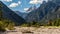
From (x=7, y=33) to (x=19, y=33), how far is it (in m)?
0.91

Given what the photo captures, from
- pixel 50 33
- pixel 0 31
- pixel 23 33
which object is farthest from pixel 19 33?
pixel 50 33

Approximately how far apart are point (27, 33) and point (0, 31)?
2029 millimetres

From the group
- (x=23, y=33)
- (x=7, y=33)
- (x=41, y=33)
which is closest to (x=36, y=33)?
(x=41, y=33)

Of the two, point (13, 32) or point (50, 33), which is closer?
point (13, 32)

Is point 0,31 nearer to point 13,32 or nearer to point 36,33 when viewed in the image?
point 13,32

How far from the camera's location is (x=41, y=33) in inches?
661

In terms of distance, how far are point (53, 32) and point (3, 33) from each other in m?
4.18

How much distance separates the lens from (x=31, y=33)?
15.9 meters

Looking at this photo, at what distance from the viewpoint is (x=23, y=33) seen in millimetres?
15773

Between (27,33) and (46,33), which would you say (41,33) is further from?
(27,33)

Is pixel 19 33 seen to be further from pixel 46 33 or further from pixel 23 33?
pixel 46 33

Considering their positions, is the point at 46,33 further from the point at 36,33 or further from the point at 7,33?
the point at 7,33

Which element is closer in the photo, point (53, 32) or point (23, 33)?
point (23, 33)

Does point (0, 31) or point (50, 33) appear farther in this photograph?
point (50, 33)
